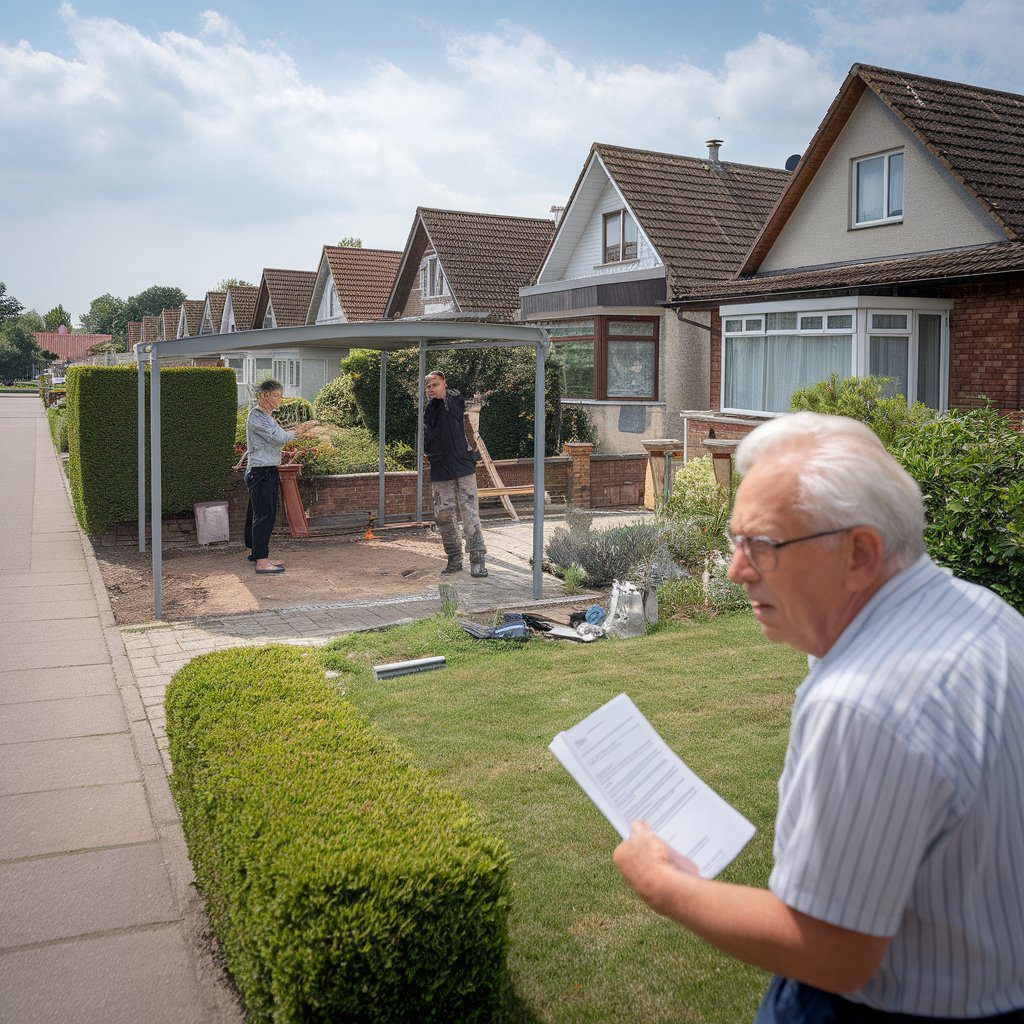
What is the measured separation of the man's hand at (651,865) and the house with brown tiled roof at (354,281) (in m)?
39.8

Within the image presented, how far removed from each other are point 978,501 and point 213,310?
61.3 metres

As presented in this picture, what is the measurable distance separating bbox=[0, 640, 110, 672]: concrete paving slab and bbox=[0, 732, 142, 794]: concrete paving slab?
6.78ft

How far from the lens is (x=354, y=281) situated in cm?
4269

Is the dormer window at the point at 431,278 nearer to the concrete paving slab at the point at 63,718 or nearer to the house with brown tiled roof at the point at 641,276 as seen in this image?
the house with brown tiled roof at the point at 641,276

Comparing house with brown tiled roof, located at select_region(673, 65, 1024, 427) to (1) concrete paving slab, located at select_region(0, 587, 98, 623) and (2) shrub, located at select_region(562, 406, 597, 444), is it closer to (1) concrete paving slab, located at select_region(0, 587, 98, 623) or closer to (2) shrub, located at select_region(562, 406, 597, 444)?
(2) shrub, located at select_region(562, 406, 597, 444)

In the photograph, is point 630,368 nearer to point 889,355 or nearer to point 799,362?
point 799,362

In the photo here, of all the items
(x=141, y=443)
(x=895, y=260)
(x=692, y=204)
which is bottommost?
(x=141, y=443)

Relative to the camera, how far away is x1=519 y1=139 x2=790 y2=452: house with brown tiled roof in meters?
23.8

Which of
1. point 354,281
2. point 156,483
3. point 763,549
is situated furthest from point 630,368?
point 763,549

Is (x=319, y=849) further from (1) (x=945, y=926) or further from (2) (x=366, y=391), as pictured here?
(2) (x=366, y=391)

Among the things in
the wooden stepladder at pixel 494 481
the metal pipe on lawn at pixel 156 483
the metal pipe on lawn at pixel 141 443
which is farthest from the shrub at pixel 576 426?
the metal pipe on lawn at pixel 156 483

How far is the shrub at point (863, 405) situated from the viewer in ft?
34.5

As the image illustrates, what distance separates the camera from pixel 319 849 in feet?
11.1

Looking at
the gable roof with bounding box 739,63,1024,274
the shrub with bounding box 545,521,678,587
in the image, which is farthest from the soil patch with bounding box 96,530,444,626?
the gable roof with bounding box 739,63,1024,274
